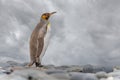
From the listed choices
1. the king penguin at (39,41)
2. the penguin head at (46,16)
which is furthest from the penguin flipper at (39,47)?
the penguin head at (46,16)

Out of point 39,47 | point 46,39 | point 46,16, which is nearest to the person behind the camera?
point 39,47

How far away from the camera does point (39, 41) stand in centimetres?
1114

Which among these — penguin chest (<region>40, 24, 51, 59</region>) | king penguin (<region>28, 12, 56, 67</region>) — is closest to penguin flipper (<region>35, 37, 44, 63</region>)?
king penguin (<region>28, 12, 56, 67</region>)

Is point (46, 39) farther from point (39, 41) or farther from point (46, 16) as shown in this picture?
point (46, 16)

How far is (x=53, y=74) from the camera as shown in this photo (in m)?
6.44

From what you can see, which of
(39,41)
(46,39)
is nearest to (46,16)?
(46,39)

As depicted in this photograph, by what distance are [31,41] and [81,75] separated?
5.13m

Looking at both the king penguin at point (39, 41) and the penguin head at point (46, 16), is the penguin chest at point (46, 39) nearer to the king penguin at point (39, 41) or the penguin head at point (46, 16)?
the king penguin at point (39, 41)

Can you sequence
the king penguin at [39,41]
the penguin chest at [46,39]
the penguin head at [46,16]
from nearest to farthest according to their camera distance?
the king penguin at [39,41] < the penguin chest at [46,39] < the penguin head at [46,16]

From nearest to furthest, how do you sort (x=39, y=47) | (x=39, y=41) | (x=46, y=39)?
1. (x=39, y=41)
2. (x=39, y=47)
3. (x=46, y=39)

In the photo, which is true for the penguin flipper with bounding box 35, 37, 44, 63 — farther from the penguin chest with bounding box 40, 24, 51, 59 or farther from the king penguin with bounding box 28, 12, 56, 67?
the penguin chest with bounding box 40, 24, 51, 59

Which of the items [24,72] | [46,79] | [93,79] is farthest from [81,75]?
[24,72]

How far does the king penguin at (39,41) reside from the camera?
11.1 meters

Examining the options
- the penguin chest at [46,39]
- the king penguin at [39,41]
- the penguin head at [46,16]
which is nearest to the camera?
the king penguin at [39,41]
